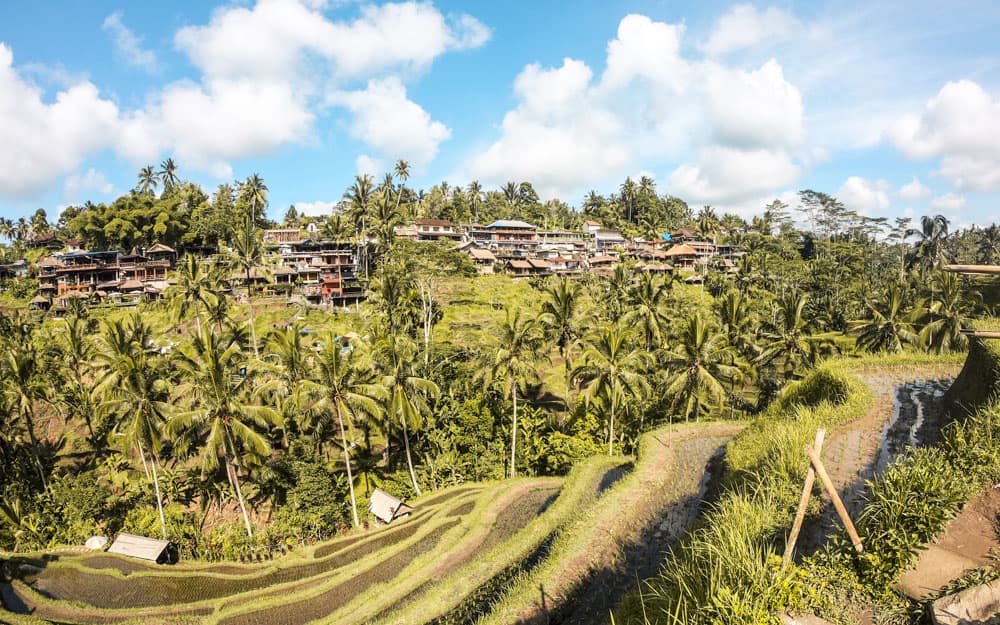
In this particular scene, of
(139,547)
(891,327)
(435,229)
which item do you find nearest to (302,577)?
(139,547)

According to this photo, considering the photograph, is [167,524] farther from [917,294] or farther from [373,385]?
[917,294]

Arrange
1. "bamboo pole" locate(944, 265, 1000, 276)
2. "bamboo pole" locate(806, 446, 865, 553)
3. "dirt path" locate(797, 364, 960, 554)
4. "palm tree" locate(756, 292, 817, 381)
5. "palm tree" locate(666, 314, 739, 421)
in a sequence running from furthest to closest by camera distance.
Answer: "palm tree" locate(756, 292, 817, 381) → "palm tree" locate(666, 314, 739, 421) → "dirt path" locate(797, 364, 960, 554) → "bamboo pole" locate(806, 446, 865, 553) → "bamboo pole" locate(944, 265, 1000, 276)

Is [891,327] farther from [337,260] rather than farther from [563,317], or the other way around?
[337,260]

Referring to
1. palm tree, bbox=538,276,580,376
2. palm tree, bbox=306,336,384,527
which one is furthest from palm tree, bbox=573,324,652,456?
palm tree, bbox=306,336,384,527

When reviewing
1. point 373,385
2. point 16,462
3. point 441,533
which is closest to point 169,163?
point 16,462

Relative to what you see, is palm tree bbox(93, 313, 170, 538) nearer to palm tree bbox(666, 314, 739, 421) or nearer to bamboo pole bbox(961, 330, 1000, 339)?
palm tree bbox(666, 314, 739, 421)

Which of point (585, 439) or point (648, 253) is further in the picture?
point (648, 253)

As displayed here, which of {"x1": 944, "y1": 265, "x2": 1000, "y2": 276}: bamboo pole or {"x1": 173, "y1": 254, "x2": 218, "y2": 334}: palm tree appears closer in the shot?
{"x1": 944, "y1": 265, "x2": 1000, "y2": 276}: bamboo pole
